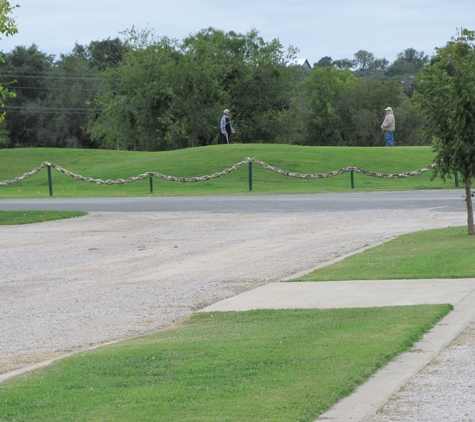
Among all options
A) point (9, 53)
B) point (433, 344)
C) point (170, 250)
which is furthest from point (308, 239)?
point (9, 53)

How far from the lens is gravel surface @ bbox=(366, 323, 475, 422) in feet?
16.9

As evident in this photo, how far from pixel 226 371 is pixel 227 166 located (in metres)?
29.3

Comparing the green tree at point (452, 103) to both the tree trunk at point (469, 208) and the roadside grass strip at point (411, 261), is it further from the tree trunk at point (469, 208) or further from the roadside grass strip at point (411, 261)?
the roadside grass strip at point (411, 261)

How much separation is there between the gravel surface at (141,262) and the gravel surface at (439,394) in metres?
3.61

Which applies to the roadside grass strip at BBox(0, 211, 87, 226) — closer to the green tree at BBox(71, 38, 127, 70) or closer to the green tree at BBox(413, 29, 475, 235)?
the green tree at BBox(413, 29, 475, 235)

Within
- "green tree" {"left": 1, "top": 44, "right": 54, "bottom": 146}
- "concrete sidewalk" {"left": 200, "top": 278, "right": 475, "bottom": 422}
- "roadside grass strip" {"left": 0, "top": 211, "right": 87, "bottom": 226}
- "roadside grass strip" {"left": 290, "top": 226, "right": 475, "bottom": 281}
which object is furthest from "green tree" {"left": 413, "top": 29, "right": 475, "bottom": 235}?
"green tree" {"left": 1, "top": 44, "right": 54, "bottom": 146}

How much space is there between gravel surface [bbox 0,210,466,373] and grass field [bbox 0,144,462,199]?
9.53 meters

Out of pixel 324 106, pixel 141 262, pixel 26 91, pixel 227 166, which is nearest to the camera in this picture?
pixel 141 262

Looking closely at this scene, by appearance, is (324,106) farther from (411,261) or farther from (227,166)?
(411,261)

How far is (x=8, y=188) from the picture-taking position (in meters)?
36.5

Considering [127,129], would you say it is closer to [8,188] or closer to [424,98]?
[8,188]

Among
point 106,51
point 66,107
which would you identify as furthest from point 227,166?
point 106,51

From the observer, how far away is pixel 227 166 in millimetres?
35531

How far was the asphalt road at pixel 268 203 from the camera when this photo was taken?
22906 mm
